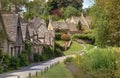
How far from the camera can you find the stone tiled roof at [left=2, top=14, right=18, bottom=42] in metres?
50.0

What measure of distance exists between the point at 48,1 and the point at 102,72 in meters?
120

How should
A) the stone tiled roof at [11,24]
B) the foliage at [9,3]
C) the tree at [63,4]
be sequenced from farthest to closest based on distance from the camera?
the tree at [63,4], the foliage at [9,3], the stone tiled roof at [11,24]

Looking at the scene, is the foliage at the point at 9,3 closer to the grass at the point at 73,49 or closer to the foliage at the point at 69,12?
the grass at the point at 73,49

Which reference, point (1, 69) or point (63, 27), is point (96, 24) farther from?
point (63, 27)

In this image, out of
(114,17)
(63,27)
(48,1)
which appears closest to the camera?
(114,17)

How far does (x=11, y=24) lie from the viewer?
50.8 metres

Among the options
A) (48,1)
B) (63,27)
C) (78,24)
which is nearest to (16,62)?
(63,27)

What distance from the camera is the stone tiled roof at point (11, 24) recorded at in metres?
50.0

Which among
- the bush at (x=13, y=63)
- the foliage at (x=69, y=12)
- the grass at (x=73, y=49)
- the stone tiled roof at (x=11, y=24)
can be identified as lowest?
the grass at (x=73, y=49)

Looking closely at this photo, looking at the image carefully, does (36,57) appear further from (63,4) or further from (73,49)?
(63,4)

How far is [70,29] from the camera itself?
124 metres

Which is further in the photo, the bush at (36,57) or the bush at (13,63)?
the bush at (36,57)

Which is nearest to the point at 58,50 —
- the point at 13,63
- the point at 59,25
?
the point at 59,25

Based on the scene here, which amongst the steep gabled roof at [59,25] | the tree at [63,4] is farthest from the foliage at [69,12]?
the steep gabled roof at [59,25]
